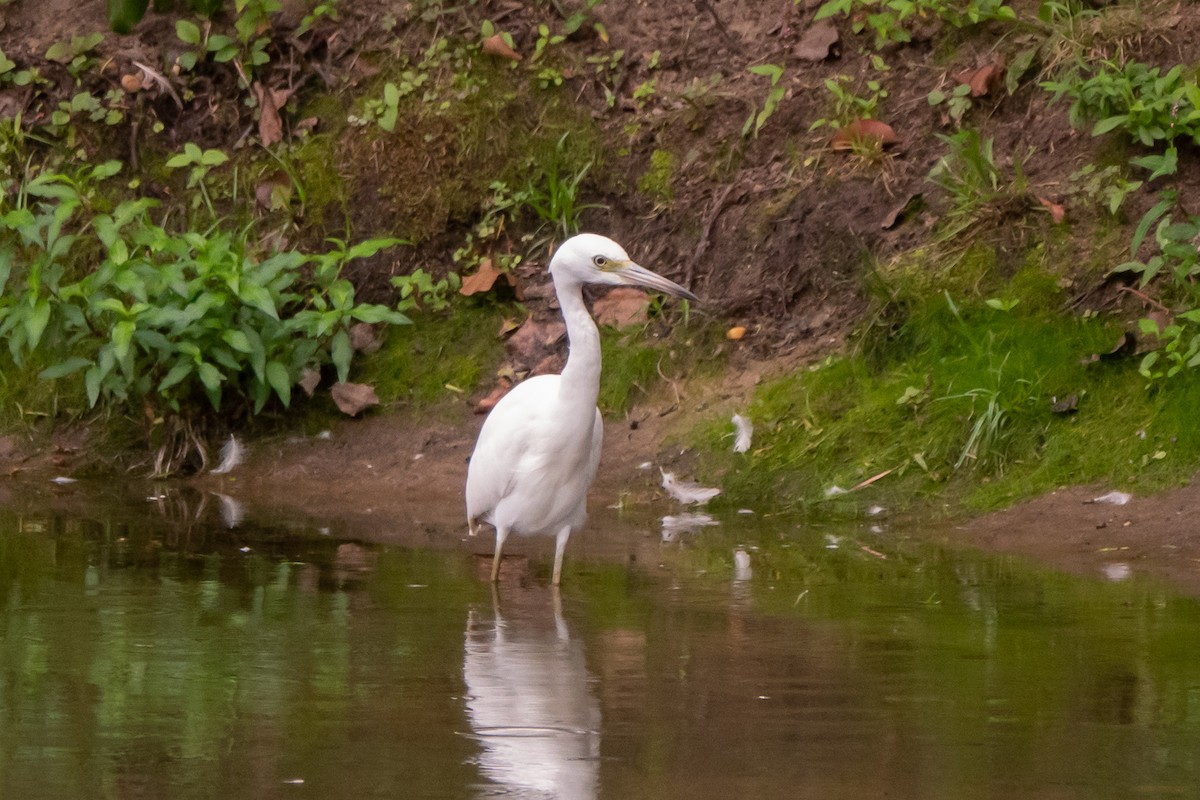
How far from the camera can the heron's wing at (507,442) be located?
688 centimetres

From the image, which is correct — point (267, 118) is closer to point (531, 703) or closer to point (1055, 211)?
point (1055, 211)

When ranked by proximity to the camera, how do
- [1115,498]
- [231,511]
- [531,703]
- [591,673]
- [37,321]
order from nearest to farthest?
[531,703]
[591,673]
[1115,498]
[231,511]
[37,321]

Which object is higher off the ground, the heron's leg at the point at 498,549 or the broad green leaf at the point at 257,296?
the broad green leaf at the point at 257,296

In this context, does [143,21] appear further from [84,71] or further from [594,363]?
[594,363]

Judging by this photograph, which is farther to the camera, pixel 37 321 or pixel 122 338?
pixel 37 321

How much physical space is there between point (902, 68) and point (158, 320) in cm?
446

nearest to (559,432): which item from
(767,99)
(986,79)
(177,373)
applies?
(177,373)

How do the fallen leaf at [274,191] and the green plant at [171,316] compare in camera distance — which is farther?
the fallen leaf at [274,191]

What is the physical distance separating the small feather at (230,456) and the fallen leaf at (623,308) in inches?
83.8

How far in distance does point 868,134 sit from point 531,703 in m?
5.33

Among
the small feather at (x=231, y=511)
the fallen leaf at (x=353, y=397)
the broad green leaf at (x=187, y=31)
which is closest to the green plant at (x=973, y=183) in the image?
the fallen leaf at (x=353, y=397)

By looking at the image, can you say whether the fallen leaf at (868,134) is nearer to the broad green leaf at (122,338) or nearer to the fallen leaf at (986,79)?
the fallen leaf at (986,79)

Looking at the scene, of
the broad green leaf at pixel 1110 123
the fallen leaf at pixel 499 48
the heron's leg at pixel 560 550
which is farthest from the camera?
the fallen leaf at pixel 499 48

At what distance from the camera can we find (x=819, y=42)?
987 cm
